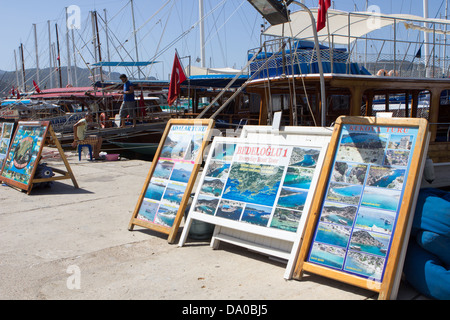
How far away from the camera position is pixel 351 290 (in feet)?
12.5

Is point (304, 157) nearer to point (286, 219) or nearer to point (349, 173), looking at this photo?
point (349, 173)

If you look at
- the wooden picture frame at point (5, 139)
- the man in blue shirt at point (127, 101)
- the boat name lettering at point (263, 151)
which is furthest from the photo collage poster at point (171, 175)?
the man in blue shirt at point (127, 101)

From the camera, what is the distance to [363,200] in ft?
12.8

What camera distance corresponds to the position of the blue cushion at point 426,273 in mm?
3506

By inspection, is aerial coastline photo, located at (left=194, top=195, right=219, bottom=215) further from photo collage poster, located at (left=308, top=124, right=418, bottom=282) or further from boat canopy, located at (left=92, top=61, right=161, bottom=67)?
boat canopy, located at (left=92, top=61, right=161, bottom=67)

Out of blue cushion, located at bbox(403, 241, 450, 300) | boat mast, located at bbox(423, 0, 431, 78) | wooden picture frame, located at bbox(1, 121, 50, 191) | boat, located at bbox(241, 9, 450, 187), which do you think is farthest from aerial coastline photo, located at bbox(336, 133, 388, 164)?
boat mast, located at bbox(423, 0, 431, 78)

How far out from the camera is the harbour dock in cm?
379

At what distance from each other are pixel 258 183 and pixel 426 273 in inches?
74.5

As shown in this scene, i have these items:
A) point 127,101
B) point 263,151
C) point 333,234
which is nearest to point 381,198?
point 333,234

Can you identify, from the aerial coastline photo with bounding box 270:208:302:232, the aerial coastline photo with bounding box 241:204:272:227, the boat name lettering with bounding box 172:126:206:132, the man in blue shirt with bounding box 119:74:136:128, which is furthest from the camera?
the man in blue shirt with bounding box 119:74:136:128

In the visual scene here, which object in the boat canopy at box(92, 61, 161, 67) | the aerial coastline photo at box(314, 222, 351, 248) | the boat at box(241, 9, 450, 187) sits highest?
the boat canopy at box(92, 61, 161, 67)

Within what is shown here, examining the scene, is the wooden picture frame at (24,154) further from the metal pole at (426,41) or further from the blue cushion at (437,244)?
the metal pole at (426,41)

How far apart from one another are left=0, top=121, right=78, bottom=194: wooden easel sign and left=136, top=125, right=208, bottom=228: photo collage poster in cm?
334

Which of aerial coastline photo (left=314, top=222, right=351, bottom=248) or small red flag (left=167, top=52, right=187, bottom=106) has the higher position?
small red flag (left=167, top=52, right=187, bottom=106)
